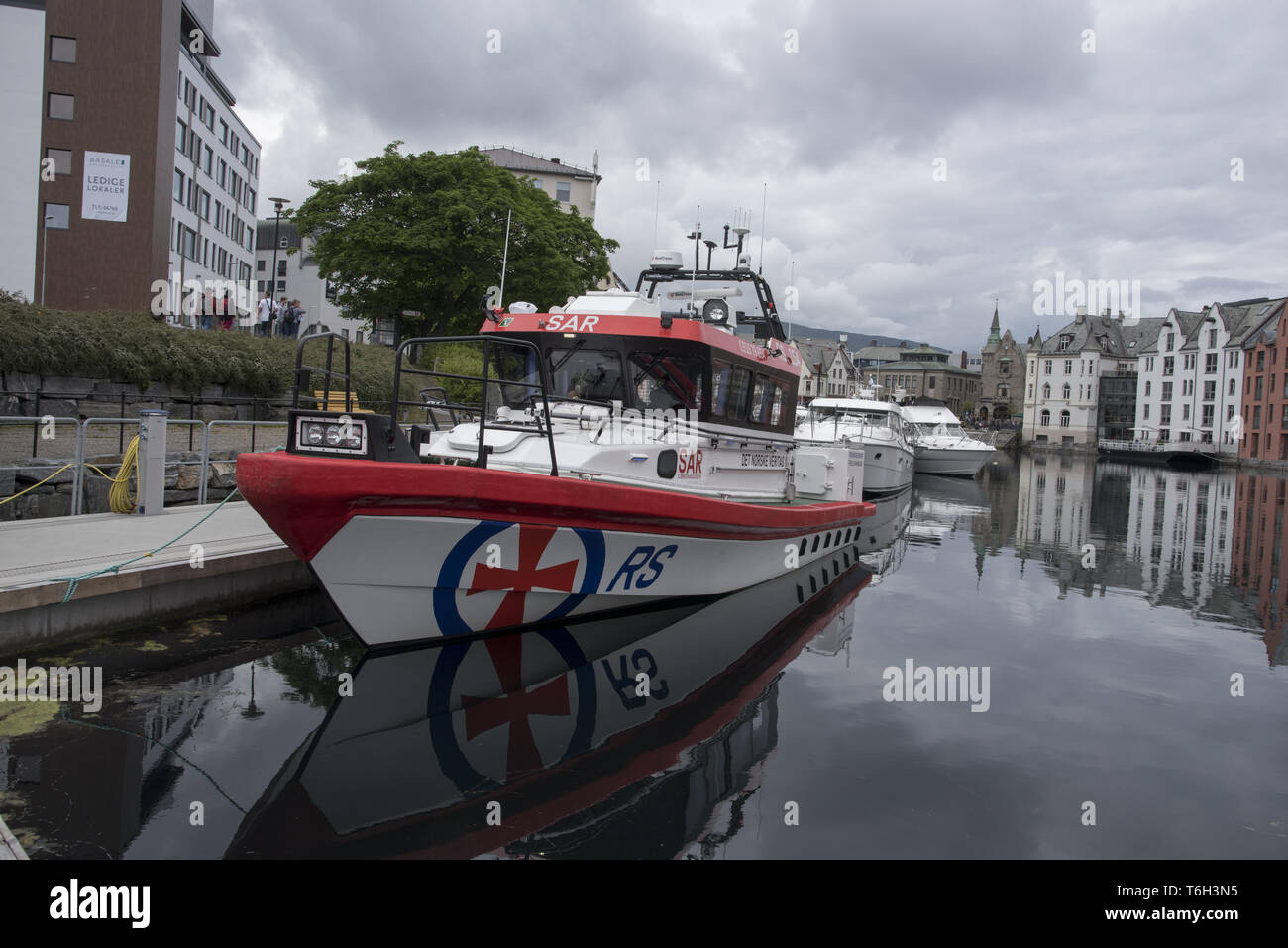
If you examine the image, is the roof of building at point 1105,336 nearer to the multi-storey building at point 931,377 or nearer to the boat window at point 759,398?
the multi-storey building at point 931,377

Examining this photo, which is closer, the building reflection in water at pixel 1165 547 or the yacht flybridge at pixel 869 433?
the building reflection in water at pixel 1165 547

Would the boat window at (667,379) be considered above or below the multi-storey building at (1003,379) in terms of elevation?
below

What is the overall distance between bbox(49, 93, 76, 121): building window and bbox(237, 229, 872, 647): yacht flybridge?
29.1 meters

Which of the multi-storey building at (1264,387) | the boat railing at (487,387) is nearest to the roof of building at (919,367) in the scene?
the multi-storey building at (1264,387)

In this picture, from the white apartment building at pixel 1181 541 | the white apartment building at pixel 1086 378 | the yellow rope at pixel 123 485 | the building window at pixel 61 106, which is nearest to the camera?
the yellow rope at pixel 123 485

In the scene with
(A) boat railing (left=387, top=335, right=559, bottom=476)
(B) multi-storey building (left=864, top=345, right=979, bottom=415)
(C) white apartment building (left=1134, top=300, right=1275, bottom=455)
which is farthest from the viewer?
(B) multi-storey building (left=864, top=345, right=979, bottom=415)

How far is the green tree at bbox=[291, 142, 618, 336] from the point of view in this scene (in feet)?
87.8

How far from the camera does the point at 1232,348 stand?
65875mm

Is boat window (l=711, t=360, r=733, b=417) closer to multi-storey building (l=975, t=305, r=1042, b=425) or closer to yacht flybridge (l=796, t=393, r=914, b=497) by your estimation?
yacht flybridge (l=796, t=393, r=914, b=497)

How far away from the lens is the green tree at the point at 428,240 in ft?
87.8

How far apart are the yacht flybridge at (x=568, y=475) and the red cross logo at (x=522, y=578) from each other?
16 mm

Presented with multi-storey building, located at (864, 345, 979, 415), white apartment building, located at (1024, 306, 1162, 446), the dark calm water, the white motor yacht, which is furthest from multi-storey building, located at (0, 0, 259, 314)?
multi-storey building, located at (864, 345, 979, 415)
